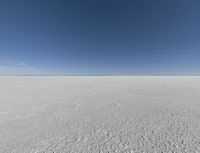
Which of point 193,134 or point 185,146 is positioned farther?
point 193,134

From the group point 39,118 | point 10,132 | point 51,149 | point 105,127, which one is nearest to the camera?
point 51,149

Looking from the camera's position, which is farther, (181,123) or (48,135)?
(181,123)

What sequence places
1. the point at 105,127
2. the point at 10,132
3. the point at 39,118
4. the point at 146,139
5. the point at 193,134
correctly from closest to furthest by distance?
the point at 146,139, the point at 193,134, the point at 10,132, the point at 105,127, the point at 39,118

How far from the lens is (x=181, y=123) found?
316cm

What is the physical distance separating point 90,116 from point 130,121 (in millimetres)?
1453

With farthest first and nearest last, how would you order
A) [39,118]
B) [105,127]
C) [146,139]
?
[39,118] → [105,127] → [146,139]

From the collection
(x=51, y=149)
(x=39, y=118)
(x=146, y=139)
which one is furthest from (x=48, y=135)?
(x=146, y=139)

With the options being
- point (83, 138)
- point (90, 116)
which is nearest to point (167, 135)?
point (83, 138)

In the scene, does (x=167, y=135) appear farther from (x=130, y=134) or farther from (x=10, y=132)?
(x=10, y=132)

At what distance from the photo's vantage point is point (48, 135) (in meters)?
2.66

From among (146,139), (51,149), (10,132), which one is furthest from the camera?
(10,132)

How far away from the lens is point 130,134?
267 cm

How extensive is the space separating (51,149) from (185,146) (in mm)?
2865

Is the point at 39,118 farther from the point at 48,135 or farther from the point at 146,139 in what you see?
the point at 146,139
